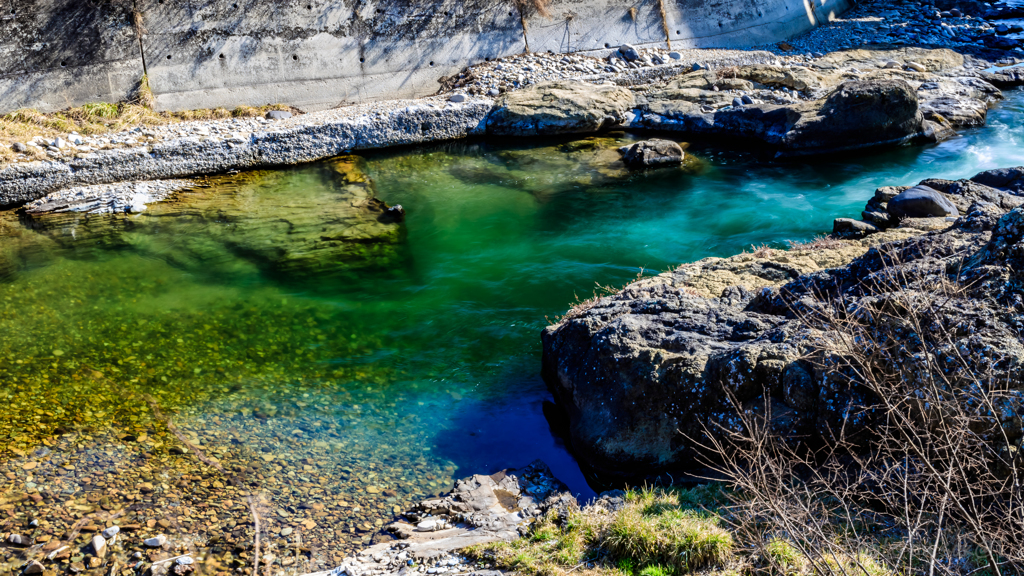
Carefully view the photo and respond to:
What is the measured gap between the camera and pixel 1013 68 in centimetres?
1927

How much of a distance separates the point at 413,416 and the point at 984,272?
544cm

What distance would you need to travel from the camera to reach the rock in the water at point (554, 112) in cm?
1639

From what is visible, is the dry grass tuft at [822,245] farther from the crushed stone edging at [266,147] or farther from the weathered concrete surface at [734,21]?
the weathered concrete surface at [734,21]

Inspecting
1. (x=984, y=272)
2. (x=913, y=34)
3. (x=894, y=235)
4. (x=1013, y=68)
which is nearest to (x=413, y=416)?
(x=984, y=272)

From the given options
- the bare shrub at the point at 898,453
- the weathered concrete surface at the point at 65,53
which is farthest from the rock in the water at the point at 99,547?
the weathered concrete surface at the point at 65,53

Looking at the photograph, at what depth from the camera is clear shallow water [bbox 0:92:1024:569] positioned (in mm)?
6738

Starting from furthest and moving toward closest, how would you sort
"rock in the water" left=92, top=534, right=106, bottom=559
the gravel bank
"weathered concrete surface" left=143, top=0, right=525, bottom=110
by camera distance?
"weathered concrete surface" left=143, top=0, right=525, bottom=110, the gravel bank, "rock in the water" left=92, top=534, right=106, bottom=559

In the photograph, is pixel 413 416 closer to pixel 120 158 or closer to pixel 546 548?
pixel 546 548

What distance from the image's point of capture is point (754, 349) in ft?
20.5

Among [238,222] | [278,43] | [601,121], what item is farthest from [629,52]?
[238,222]

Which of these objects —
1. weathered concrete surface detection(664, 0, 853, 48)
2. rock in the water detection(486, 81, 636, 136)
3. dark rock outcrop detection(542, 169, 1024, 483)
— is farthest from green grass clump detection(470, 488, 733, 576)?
weathered concrete surface detection(664, 0, 853, 48)

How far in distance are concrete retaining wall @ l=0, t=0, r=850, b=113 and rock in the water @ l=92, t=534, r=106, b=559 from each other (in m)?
12.0

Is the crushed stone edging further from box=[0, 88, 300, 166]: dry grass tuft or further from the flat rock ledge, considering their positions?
the flat rock ledge

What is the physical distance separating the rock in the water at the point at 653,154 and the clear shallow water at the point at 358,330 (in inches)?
14.7
